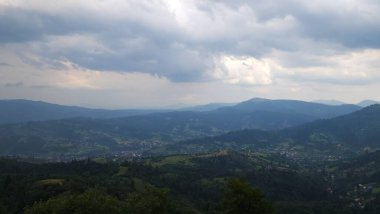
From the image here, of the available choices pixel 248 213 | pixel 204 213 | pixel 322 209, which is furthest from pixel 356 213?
pixel 248 213

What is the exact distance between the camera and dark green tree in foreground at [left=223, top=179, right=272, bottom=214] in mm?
66938

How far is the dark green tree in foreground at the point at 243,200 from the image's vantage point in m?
66.9

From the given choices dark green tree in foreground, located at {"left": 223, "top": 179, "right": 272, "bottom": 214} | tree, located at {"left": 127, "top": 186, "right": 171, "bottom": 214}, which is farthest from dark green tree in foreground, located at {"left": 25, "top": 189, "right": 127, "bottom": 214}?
dark green tree in foreground, located at {"left": 223, "top": 179, "right": 272, "bottom": 214}

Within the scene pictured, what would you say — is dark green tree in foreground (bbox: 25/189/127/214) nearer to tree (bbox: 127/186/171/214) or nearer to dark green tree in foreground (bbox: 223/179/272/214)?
tree (bbox: 127/186/171/214)

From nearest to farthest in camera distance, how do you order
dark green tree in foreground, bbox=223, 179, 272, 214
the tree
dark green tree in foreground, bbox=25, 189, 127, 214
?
dark green tree in foreground, bbox=223, 179, 272, 214, dark green tree in foreground, bbox=25, 189, 127, 214, the tree

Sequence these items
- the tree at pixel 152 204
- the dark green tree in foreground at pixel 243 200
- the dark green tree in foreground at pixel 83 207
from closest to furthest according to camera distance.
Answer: the dark green tree in foreground at pixel 243 200 < the dark green tree in foreground at pixel 83 207 < the tree at pixel 152 204

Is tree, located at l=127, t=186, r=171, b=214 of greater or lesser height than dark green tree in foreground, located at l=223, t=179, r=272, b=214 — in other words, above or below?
below

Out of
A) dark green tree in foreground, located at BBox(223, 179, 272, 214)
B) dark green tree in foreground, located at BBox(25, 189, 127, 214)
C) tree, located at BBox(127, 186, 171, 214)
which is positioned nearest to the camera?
dark green tree in foreground, located at BBox(223, 179, 272, 214)

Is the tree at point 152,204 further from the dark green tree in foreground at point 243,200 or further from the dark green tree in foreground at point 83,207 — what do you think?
the dark green tree in foreground at point 243,200

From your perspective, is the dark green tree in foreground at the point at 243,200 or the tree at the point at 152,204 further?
the tree at the point at 152,204

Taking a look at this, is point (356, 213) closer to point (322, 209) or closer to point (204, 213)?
point (322, 209)

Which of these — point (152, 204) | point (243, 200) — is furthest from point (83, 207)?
point (243, 200)

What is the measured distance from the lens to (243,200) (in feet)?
219

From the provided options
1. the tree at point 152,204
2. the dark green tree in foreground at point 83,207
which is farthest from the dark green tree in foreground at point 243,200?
the dark green tree in foreground at point 83,207
